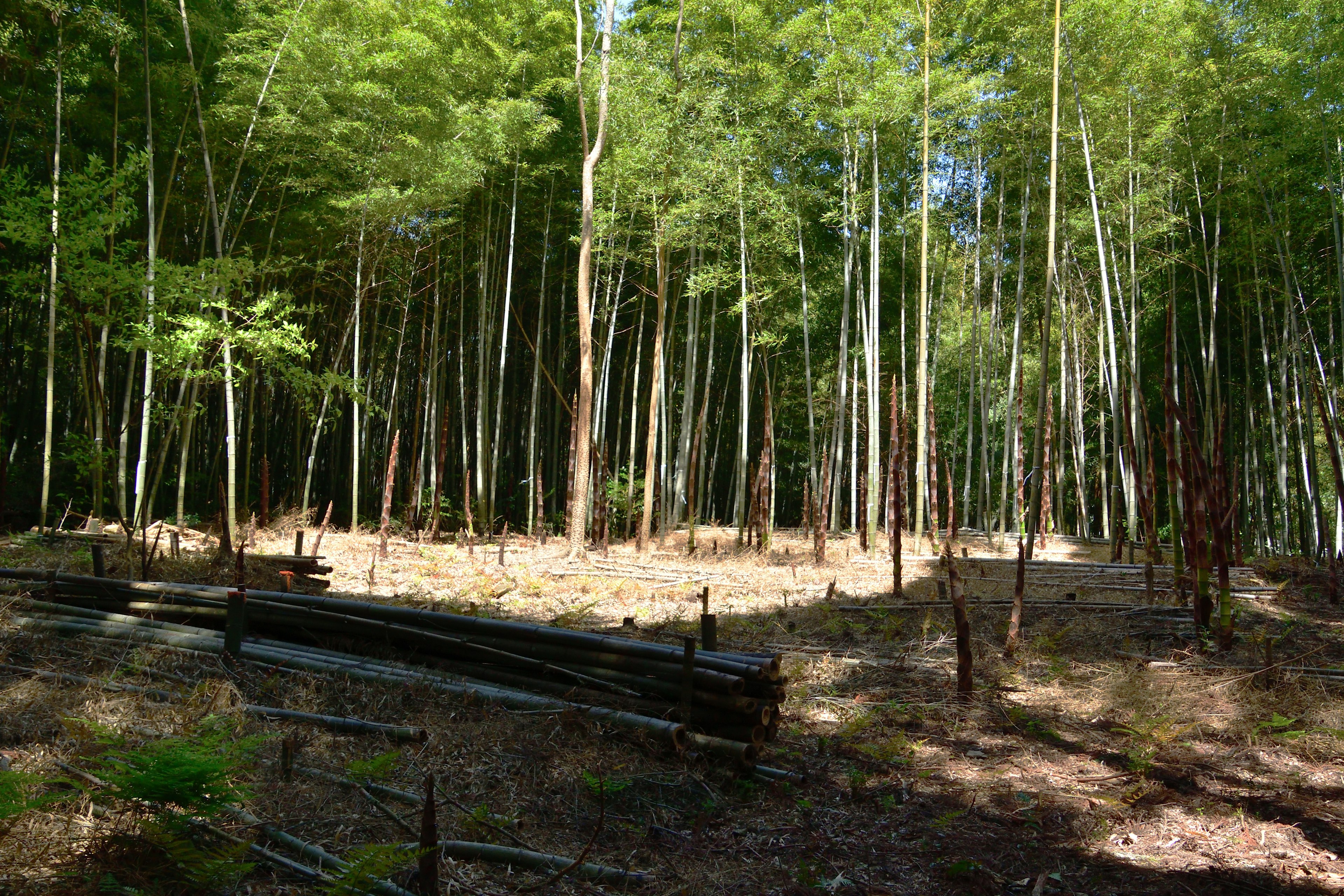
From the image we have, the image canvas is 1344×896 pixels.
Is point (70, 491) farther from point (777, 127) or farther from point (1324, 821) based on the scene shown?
point (1324, 821)

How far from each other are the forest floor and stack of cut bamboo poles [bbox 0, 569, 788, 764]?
0.10 m

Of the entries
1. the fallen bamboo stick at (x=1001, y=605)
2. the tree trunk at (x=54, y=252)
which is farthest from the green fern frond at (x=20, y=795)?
the fallen bamboo stick at (x=1001, y=605)

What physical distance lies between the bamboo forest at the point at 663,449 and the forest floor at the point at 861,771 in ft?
0.07

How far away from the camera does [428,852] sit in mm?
1713

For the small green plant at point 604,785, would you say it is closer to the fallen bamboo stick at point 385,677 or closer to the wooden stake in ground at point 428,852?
the fallen bamboo stick at point 385,677

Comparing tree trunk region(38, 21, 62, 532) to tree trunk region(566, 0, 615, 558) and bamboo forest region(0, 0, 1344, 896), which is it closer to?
bamboo forest region(0, 0, 1344, 896)

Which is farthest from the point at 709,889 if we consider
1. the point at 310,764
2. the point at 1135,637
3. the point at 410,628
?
the point at 1135,637

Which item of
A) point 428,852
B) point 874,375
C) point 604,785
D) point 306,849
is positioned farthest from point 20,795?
point 874,375

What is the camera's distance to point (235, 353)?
10117 millimetres

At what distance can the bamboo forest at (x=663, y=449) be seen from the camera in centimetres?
241

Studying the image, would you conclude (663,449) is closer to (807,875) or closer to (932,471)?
(932,471)

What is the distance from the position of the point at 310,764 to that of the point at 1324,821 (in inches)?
130

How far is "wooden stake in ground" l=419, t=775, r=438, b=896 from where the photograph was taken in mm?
1710

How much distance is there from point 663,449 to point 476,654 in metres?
7.79
